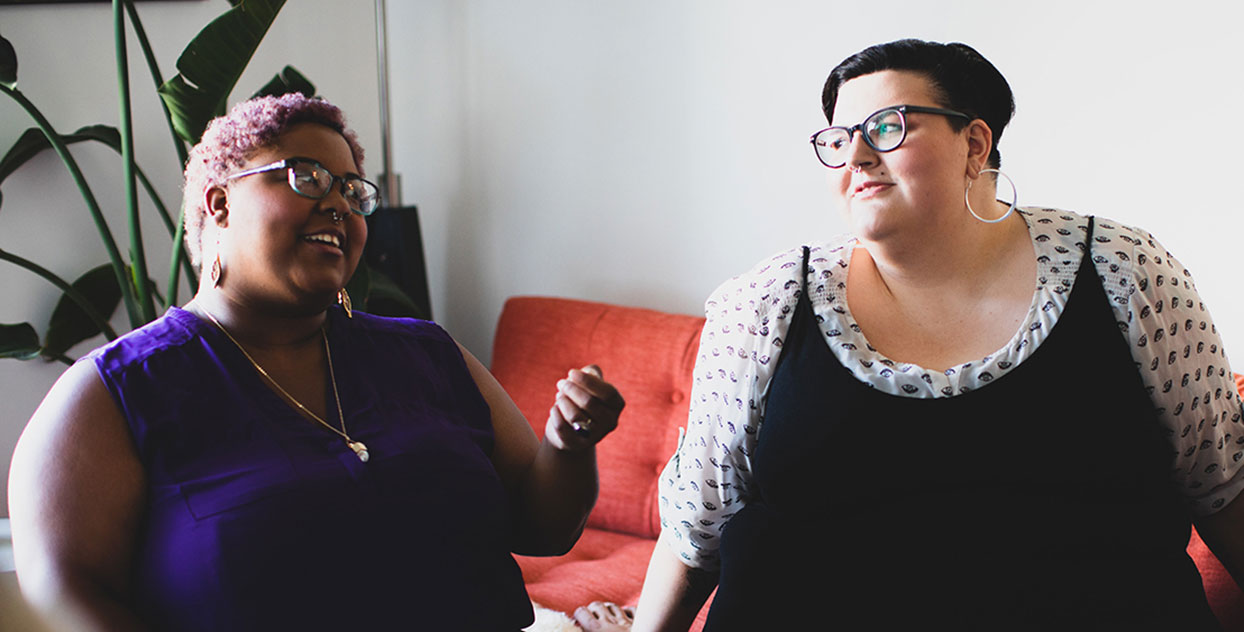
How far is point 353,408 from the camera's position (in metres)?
1.27

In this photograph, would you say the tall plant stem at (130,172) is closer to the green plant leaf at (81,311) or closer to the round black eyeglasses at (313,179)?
the green plant leaf at (81,311)

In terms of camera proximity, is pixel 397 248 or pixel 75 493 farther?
pixel 397 248

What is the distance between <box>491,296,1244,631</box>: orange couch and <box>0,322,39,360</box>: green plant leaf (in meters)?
1.05

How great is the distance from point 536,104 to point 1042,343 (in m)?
1.85

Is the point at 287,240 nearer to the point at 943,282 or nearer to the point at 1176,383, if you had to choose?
the point at 943,282

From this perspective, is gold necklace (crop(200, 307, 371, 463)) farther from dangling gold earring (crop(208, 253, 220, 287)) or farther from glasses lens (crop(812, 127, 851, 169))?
glasses lens (crop(812, 127, 851, 169))

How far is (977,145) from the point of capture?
1.35 m

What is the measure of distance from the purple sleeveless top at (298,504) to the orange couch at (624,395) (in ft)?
2.28

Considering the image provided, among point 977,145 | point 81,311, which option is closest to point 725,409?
point 977,145

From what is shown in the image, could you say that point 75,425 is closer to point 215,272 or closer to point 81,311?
point 215,272

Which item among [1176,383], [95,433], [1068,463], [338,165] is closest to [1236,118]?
[1176,383]

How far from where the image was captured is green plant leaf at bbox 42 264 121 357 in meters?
2.30

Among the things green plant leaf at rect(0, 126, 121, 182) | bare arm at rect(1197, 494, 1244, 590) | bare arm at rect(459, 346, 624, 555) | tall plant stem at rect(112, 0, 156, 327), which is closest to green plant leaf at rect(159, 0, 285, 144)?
tall plant stem at rect(112, 0, 156, 327)

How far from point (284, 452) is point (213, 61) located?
104 centimetres
